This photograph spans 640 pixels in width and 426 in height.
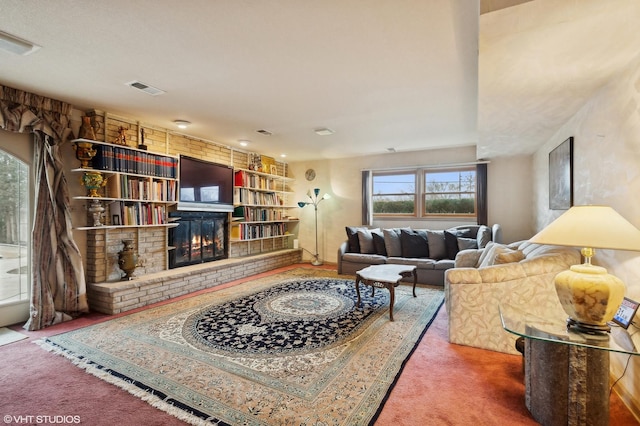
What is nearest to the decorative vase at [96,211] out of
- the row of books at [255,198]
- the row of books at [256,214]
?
the row of books at [255,198]

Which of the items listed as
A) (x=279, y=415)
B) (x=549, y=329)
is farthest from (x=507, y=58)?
(x=279, y=415)

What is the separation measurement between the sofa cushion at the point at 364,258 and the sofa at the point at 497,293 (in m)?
2.44

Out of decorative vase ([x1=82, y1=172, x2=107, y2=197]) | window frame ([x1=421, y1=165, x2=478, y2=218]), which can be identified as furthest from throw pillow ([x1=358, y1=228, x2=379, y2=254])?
decorative vase ([x1=82, y1=172, x2=107, y2=197])

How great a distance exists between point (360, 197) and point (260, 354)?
4.54m

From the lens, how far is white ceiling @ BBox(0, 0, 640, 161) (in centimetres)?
172

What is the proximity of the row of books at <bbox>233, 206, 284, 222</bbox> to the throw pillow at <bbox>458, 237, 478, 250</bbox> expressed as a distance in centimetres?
362

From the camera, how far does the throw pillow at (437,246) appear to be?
5145 millimetres

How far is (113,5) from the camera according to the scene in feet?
5.86

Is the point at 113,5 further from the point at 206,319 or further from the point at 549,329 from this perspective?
the point at 549,329

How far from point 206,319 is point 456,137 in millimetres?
4504

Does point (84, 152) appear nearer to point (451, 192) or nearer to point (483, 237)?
point (483, 237)

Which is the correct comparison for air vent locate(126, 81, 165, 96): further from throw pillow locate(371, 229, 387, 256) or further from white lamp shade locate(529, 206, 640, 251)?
throw pillow locate(371, 229, 387, 256)
